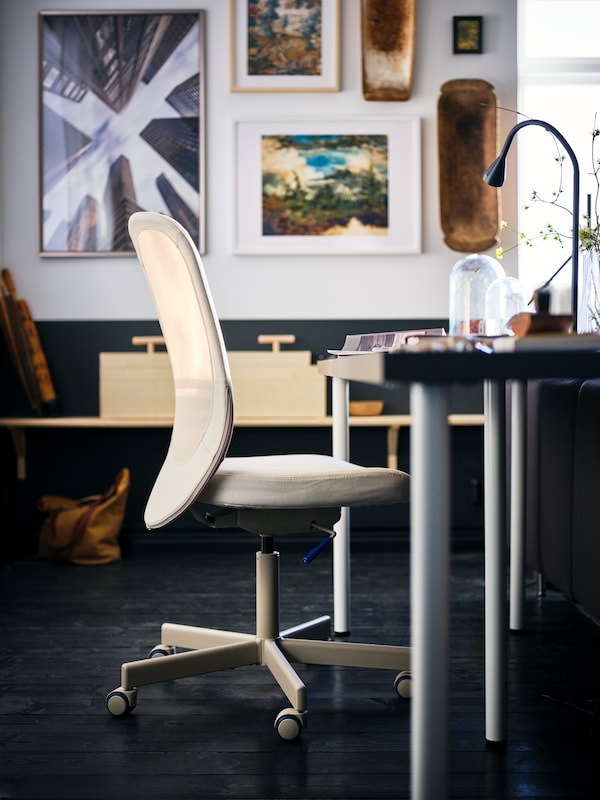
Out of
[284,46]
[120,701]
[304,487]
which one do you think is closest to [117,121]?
[284,46]

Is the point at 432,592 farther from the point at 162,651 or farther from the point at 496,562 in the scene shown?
the point at 162,651

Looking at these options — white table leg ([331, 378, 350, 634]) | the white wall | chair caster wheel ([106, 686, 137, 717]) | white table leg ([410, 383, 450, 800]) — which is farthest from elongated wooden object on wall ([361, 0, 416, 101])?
white table leg ([410, 383, 450, 800])

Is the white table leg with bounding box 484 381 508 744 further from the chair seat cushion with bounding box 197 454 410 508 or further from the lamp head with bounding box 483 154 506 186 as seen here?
the lamp head with bounding box 483 154 506 186

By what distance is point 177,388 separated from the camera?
1963mm

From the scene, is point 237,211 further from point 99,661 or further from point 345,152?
point 99,661

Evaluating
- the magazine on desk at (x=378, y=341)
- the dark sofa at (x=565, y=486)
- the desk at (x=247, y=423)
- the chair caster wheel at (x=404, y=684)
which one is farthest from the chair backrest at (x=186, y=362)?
the desk at (x=247, y=423)

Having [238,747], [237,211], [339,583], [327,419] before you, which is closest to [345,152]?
[237,211]

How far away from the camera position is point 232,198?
3734mm

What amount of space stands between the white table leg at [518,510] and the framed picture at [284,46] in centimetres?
193

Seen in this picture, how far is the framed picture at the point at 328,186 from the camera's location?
371cm

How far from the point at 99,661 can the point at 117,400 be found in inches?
61.2

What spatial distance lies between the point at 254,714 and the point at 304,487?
0.51 meters

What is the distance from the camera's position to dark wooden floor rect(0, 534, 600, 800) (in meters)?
1.50

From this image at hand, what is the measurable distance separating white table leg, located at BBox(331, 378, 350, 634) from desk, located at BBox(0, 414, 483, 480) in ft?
3.66
